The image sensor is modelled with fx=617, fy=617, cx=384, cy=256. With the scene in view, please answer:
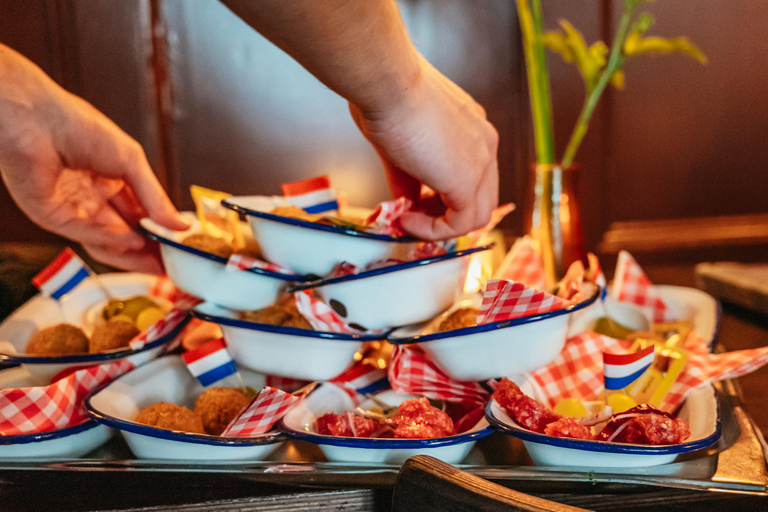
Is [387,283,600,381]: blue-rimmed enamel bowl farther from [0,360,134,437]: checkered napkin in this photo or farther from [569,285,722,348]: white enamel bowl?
[0,360,134,437]: checkered napkin

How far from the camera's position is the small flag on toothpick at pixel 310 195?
2.54ft

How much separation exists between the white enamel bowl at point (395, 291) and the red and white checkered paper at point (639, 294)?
1.15 feet

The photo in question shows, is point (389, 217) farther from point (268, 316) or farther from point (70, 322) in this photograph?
point (70, 322)

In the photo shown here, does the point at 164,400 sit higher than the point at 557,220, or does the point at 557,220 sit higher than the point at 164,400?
the point at 557,220

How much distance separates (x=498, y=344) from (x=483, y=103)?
1418 mm

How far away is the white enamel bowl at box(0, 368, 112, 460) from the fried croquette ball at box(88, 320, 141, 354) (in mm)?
149

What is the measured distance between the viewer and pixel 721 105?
1.88 metres

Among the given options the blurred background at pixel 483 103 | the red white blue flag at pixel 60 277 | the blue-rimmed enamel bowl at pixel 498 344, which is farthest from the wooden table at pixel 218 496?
the blurred background at pixel 483 103

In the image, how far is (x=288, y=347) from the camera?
2.24 feet

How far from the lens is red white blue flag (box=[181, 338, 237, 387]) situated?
0.71 m

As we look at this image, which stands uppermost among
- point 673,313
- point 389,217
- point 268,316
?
point 389,217

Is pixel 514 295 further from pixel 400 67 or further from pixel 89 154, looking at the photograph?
pixel 89 154

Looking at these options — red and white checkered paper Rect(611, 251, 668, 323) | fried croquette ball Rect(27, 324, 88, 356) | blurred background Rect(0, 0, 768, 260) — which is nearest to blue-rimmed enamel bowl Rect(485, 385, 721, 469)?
red and white checkered paper Rect(611, 251, 668, 323)

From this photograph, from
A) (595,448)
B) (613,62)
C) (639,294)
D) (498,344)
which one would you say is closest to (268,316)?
(498,344)
